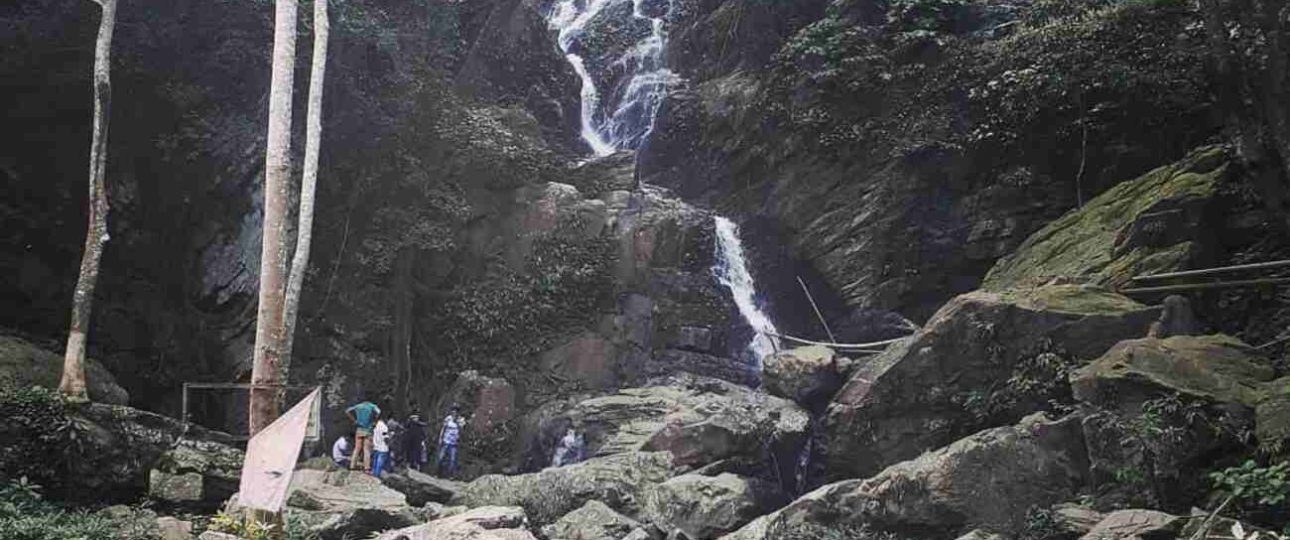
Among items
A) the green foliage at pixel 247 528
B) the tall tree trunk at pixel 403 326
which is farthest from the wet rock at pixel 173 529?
the tall tree trunk at pixel 403 326

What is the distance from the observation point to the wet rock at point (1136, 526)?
8.49 metres

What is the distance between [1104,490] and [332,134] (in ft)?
54.5

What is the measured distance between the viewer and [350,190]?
19.8 metres

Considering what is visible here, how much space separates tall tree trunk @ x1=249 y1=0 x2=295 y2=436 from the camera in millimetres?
8898

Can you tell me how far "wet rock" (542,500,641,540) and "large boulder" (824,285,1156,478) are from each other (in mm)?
3935

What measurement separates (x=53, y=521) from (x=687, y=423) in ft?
28.4

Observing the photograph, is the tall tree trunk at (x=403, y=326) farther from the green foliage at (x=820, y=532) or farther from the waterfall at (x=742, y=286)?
the green foliage at (x=820, y=532)

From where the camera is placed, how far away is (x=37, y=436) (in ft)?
37.0

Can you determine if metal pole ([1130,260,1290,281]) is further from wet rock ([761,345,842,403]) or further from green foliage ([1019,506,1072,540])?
wet rock ([761,345,842,403])

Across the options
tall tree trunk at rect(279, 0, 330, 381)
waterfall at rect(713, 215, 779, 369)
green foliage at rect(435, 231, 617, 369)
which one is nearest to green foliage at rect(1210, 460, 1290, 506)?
waterfall at rect(713, 215, 779, 369)

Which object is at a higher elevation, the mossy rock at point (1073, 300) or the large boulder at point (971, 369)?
the mossy rock at point (1073, 300)

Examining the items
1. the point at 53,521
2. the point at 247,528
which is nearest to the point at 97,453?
the point at 53,521

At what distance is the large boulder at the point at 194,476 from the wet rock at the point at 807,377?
871cm

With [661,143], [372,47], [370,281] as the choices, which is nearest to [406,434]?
[370,281]
